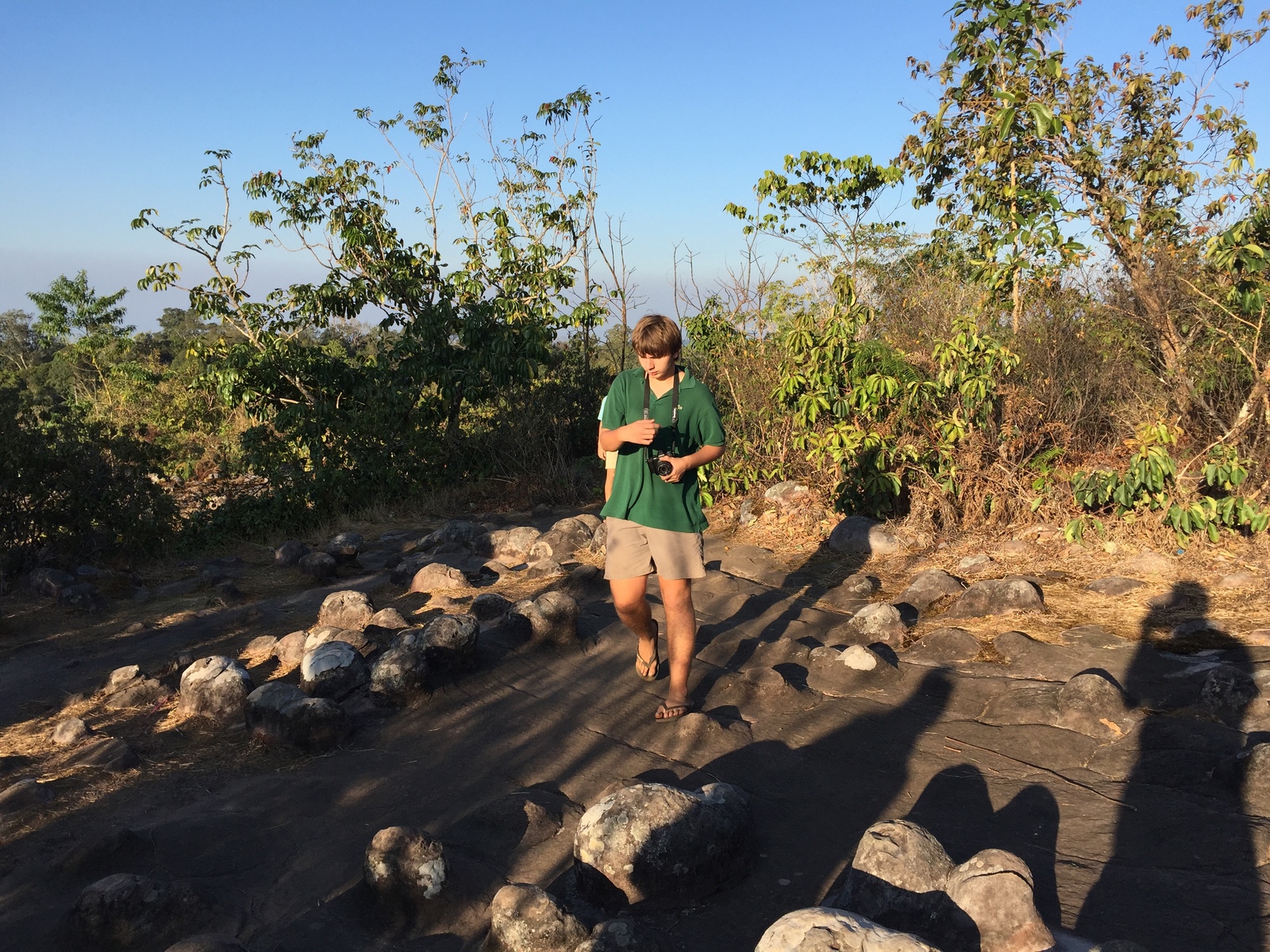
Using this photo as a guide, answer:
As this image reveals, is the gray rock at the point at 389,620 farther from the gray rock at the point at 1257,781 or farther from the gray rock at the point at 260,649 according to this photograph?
the gray rock at the point at 1257,781

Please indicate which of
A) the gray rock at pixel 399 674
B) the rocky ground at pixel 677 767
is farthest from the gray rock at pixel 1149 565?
the gray rock at pixel 399 674

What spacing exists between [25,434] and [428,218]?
17.0 feet

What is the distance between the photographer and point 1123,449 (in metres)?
7.00

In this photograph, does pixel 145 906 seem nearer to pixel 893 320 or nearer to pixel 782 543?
pixel 782 543

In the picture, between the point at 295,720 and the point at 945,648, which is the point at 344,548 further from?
the point at 945,648

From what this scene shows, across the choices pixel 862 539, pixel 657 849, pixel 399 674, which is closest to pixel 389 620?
pixel 399 674

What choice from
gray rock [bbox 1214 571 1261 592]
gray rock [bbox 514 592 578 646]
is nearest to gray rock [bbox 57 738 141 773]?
gray rock [bbox 514 592 578 646]

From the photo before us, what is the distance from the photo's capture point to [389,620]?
569 centimetres

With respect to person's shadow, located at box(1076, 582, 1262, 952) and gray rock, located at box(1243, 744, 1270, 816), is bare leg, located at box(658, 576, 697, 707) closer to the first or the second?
person's shadow, located at box(1076, 582, 1262, 952)

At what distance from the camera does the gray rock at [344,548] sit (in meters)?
7.83

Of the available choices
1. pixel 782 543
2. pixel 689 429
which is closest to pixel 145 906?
pixel 689 429

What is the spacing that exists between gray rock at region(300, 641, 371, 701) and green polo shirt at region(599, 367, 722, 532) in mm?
1611

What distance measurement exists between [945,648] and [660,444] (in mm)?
2012

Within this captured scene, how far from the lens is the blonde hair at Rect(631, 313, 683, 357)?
3.90 meters
